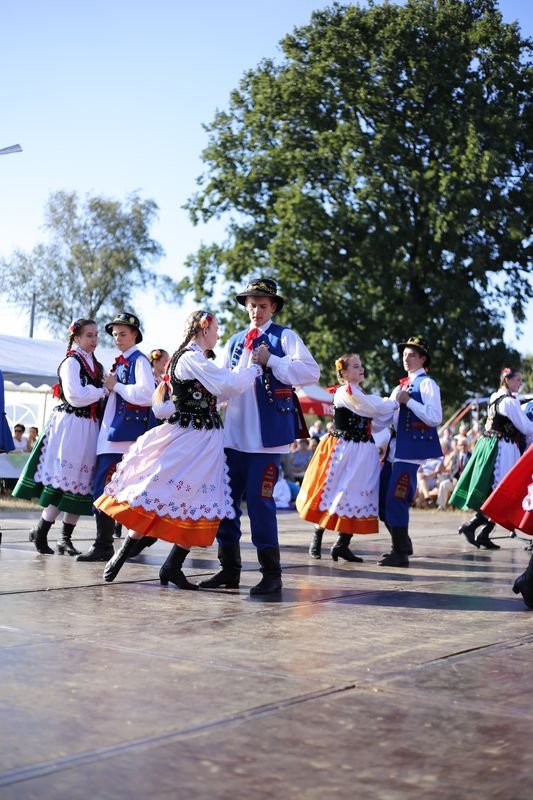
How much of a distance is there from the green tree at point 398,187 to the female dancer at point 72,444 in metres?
19.2

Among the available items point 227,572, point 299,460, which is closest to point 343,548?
point 227,572

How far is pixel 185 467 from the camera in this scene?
6.05 metres

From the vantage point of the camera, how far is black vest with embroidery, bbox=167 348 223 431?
6090mm

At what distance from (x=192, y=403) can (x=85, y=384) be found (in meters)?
2.26

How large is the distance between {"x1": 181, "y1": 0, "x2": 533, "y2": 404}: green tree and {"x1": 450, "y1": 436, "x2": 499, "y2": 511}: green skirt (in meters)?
16.0

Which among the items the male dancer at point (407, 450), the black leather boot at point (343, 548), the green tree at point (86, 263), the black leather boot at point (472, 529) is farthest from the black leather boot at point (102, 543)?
the green tree at point (86, 263)

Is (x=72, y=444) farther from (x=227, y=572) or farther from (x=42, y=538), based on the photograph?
(x=227, y=572)

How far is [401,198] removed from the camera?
27.6 metres

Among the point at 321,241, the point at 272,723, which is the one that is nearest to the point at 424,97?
the point at 321,241

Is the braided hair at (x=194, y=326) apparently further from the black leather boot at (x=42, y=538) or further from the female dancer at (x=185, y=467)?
the black leather boot at (x=42, y=538)

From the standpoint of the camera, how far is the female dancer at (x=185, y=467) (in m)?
5.98

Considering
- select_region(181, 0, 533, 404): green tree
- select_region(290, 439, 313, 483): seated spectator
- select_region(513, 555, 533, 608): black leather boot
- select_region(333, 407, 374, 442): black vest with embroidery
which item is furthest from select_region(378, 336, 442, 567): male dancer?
select_region(181, 0, 533, 404): green tree

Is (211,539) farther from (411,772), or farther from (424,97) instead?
(424,97)

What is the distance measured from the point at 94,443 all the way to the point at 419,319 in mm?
20043
